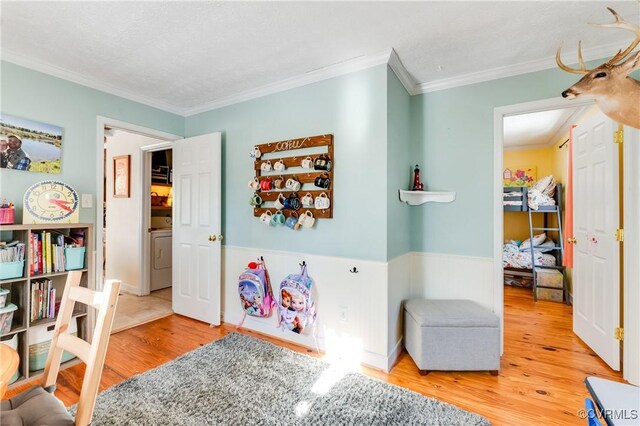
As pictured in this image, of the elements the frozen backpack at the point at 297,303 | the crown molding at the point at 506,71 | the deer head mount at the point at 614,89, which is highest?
the crown molding at the point at 506,71

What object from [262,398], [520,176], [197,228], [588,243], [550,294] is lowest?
[262,398]

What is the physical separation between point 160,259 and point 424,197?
3.78 metres

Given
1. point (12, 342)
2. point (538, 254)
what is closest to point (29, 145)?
point (12, 342)

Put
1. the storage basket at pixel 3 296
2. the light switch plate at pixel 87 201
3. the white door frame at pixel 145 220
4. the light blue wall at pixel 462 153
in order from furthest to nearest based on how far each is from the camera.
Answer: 1. the white door frame at pixel 145 220
2. the light switch plate at pixel 87 201
3. the light blue wall at pixel 462 153
4. the storage basket at pixel 3 296

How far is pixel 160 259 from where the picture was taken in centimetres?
436

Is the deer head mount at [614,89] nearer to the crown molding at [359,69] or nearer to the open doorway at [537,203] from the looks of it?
the crown molding at [359,69]

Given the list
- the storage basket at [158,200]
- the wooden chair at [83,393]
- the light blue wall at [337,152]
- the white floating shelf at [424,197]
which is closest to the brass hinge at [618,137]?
the white floating shelf at [424,197]

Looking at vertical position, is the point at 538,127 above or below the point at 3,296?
above

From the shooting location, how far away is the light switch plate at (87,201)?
2559 mm

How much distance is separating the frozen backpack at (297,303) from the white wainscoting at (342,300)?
9 cm

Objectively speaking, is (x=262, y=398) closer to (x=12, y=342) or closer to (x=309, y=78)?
(x=12, y=342)

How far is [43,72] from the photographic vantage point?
2.36 m

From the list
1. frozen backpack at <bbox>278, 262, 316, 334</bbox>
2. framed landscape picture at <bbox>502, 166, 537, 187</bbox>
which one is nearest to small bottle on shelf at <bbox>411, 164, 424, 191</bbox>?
frozen backpack at <bbox>278, 262, 316, 334</bbox>

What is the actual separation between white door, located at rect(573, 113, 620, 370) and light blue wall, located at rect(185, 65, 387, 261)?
1705 millimetres
